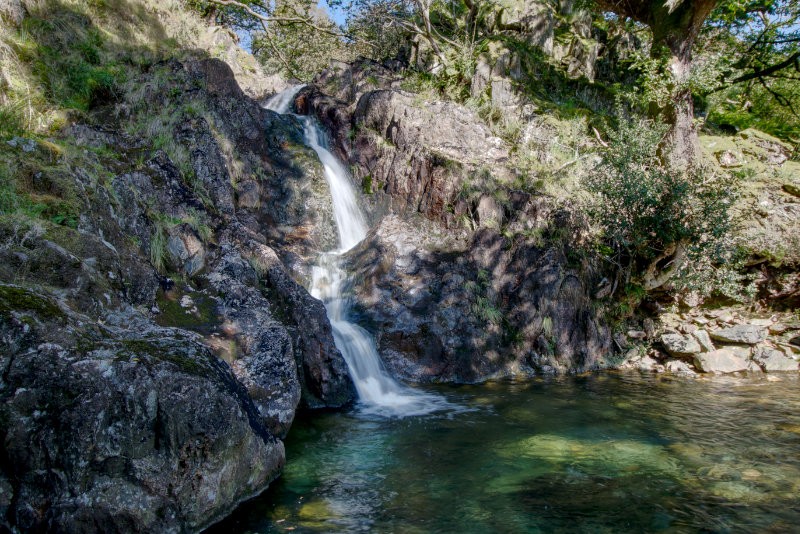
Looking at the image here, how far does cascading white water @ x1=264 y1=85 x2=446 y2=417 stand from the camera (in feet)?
28.1

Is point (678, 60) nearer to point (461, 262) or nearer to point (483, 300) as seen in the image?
point (461, 262)

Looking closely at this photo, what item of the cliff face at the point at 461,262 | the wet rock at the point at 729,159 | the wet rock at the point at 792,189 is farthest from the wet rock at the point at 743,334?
the wet rock at the point at 729,159

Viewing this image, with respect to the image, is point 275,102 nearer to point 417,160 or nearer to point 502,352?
point 417,160

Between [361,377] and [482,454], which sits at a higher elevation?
[361,377]

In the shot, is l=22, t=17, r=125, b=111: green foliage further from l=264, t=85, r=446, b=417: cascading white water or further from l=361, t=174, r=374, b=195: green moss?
l=361, t=174, r=374, b=195: green moss

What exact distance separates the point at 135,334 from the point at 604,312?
33.5ft

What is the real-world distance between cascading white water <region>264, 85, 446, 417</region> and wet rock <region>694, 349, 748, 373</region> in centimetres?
635

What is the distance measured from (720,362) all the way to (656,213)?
141 inches

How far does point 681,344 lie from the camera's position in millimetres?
11320

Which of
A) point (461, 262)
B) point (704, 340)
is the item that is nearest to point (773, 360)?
point (704, 340)

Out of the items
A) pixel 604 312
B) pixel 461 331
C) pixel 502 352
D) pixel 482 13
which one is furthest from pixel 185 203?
pixel 482 13

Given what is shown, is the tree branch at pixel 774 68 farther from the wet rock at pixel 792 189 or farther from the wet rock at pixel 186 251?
the wet rock at pixel 186 251

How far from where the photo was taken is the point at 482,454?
6.26 m

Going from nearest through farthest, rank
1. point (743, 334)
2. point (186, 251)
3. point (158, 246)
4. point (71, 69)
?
point (158, 246)
point (186, 251)
point (71, 69)
point (743, 334)
